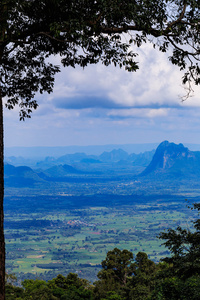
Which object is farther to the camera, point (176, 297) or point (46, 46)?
point (176, 297)

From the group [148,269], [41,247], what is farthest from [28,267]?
[148,269]

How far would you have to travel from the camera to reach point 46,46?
1215 centimetres

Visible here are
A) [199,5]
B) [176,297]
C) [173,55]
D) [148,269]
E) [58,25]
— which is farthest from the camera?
[148,269]

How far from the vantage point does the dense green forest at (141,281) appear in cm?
1320

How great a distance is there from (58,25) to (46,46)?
3.48 m

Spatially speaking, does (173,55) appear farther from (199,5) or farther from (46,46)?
(46,46)

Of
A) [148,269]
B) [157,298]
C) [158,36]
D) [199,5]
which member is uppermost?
[199,5]

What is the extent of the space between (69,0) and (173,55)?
4.31 meters

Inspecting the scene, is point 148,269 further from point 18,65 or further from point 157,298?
point 18,65

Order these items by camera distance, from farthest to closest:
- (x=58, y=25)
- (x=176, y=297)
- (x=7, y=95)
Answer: (x=7, y=95), (x=176, y=297), (x=58, y=25)

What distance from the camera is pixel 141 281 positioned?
24.3m

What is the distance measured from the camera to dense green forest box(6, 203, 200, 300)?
13203 mm

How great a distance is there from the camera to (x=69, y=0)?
9.51 m

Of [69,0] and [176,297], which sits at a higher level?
[69,0]
